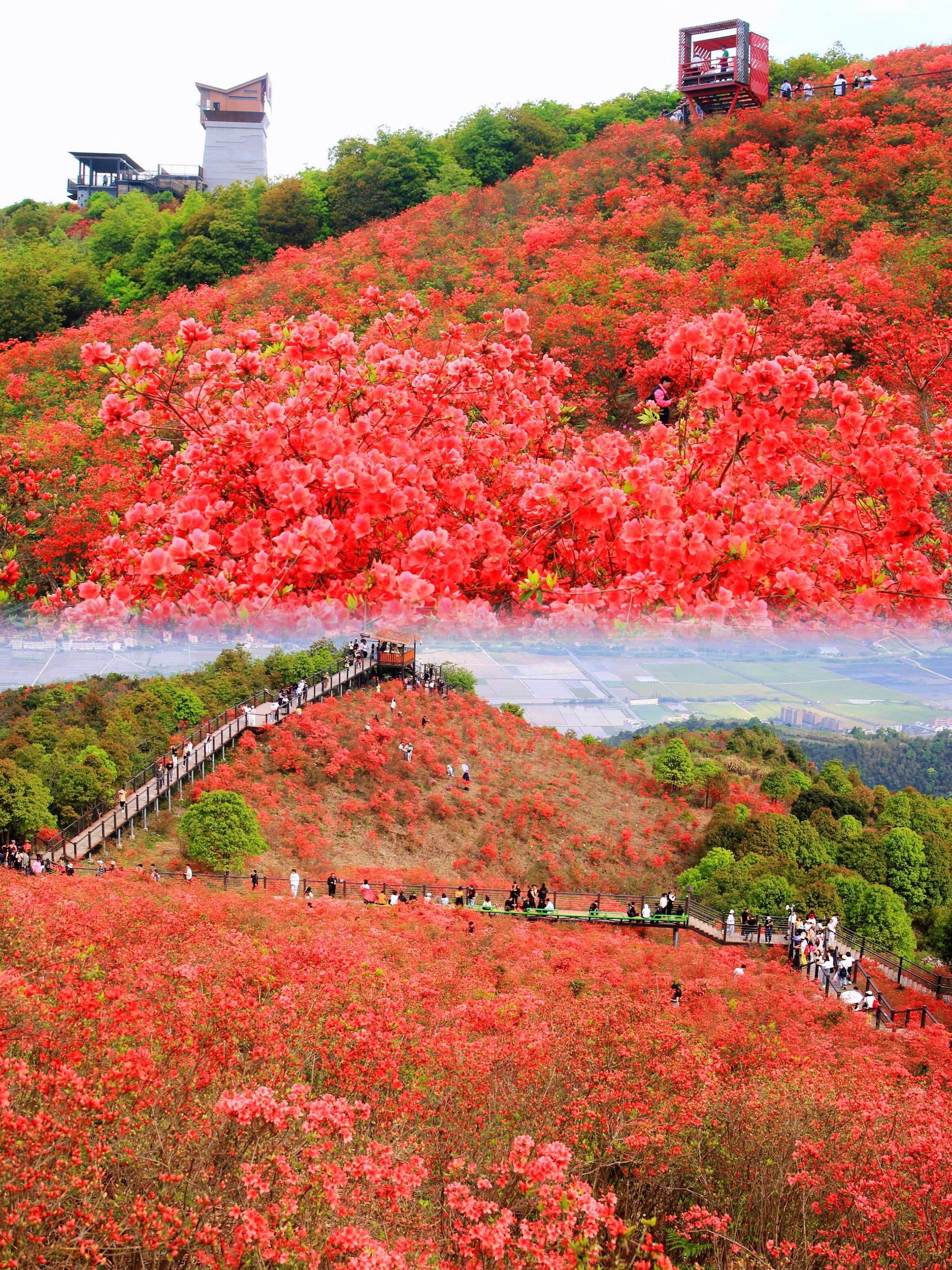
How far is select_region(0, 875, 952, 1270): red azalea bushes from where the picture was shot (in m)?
3.77

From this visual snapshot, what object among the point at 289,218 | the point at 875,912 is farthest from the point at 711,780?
the point at 289,218

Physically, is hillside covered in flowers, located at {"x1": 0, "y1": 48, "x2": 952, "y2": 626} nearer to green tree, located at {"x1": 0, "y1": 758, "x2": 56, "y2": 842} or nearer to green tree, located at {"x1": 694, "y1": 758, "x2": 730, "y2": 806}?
green tree, located at {"x1": 0, "y1": 758, "x2": 56, "y2": 842}

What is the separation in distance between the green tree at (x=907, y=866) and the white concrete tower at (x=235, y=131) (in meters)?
48.1

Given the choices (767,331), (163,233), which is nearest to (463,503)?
(767,331)

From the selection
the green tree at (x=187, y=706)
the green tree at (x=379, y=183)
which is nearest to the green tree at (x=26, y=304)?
the green tree at (x=379, y=183)

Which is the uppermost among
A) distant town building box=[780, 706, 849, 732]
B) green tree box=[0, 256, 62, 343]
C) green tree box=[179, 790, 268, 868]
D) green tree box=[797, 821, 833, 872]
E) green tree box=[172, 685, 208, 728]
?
green tree box=[0, 256, 62, 343]

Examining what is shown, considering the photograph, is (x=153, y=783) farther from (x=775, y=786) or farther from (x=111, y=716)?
(x=775, y=786)

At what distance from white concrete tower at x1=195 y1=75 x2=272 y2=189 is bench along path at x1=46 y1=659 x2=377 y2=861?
46113 millimetres

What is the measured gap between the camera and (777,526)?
4742mm

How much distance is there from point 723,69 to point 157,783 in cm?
3511

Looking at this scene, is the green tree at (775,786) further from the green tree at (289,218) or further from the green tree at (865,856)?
the green tree at (289,218)

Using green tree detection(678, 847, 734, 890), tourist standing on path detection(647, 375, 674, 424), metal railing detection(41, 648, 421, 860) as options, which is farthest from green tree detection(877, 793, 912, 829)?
metal railing detection(41, 648, 421, 860)

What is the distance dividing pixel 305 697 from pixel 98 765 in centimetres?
255

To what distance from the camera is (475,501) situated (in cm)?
521
